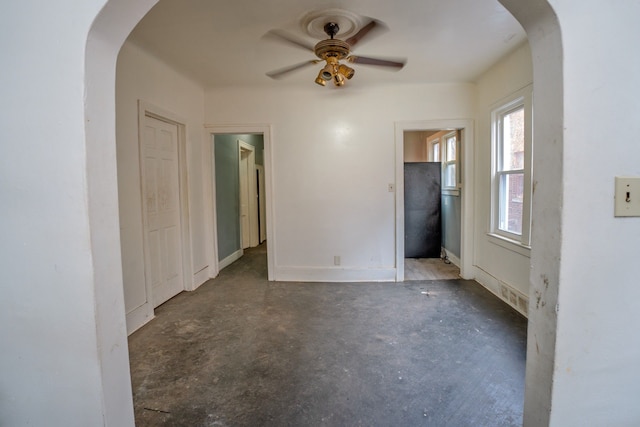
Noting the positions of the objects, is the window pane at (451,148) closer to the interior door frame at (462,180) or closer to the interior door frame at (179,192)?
the interior door frame at (462,180)

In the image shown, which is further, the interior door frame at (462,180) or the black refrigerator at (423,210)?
the black refrigerator at (423,210)

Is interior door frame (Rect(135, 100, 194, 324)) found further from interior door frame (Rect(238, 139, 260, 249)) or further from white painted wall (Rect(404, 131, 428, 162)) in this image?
white painted wall (Rect(404, 131, 428, 162))

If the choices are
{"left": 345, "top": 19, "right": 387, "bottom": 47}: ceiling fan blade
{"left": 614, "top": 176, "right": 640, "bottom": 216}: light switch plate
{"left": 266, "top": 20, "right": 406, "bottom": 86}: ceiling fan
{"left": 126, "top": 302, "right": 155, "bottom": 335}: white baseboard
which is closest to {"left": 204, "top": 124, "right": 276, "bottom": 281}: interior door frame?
{"left": 266, "top": 20, "right": 406, "bottom": 86}: ceiling fan

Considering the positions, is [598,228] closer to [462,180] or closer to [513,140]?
[513,140]

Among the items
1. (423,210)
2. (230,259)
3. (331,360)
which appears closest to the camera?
(331,360)

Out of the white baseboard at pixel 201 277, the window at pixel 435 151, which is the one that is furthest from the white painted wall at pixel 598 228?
the window at pixel 435 151

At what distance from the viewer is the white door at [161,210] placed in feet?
9.72

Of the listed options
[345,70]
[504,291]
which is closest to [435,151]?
[504,291]

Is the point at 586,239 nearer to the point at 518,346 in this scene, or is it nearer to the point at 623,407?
the point at 623,407

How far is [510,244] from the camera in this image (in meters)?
3.04

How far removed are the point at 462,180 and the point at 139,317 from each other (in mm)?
3996

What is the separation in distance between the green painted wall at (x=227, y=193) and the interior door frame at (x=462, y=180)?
261cm

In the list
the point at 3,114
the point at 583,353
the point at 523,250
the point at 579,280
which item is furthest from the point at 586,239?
the point at 523,250

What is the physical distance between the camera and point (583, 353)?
0.79 m
